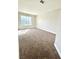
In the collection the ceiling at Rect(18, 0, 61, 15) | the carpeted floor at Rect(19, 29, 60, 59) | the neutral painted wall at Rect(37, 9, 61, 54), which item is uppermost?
the ceiling at Rect(18, 0, 61, 15)

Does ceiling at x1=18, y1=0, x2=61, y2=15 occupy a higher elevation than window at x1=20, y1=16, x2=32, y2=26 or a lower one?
higher

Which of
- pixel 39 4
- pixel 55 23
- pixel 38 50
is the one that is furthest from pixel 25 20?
pixel 38 50

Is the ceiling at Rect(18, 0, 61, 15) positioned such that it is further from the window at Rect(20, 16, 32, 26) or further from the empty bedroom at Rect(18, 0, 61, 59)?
the window at Rect(20, 16, 32, 26)

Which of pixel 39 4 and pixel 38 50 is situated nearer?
pixel 38 50

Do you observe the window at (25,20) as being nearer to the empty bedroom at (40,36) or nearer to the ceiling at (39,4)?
the empty bedroom at (40,36)

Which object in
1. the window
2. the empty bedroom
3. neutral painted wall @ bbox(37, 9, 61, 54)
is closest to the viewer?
the empty bedroom

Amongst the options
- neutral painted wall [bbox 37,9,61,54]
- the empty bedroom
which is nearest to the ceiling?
the empty bedroom

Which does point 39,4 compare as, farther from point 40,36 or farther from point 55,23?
point 40,36

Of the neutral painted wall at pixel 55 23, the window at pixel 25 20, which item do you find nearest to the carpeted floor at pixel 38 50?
the neutral painted wall at pixel 55 23

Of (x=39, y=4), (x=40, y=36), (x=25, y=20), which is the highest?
(x=39, y=4)
